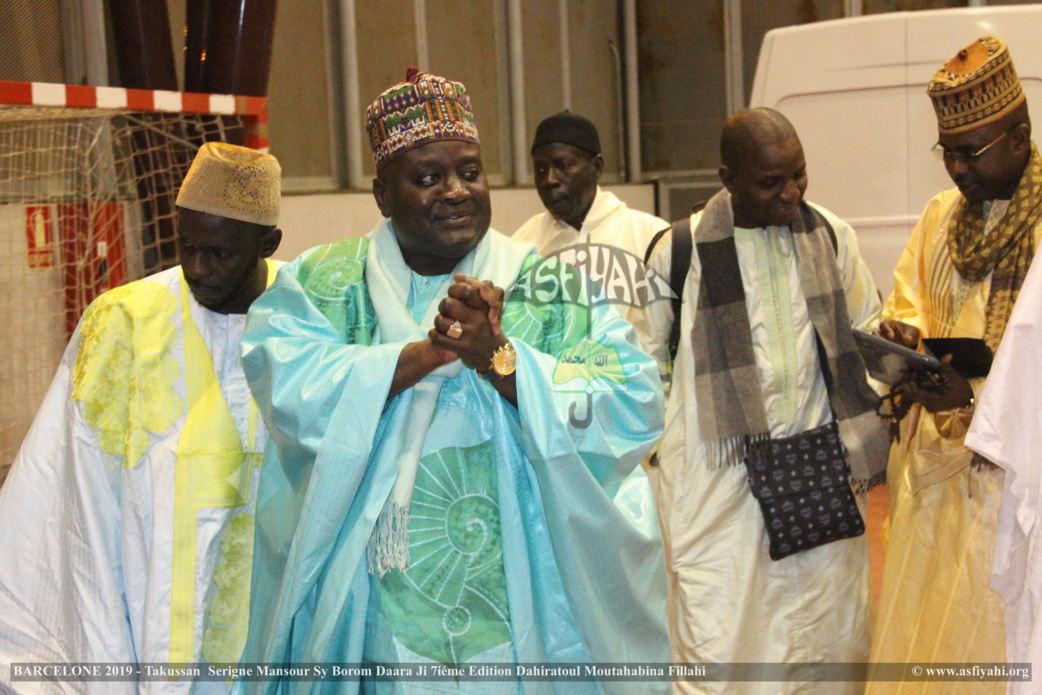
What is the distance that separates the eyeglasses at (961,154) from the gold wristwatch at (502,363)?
1.86 m

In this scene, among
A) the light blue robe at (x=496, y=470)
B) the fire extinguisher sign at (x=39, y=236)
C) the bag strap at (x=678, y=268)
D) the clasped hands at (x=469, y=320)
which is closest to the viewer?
the clasped hands at (x=469, y=320)

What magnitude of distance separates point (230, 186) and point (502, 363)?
0.98 metres

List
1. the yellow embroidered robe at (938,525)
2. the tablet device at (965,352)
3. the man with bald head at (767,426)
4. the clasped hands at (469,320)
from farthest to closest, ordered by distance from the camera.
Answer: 1. the man with bald head at (767,426)
2. the yellow embroidered robe at (938,525)
3. the tablet device at (965,352)
4. the clasped hands at (469,320)

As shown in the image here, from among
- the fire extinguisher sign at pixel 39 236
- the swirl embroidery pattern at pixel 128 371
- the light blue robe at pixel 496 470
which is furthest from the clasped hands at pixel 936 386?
the fire extinguisher sign at pixel 39 236

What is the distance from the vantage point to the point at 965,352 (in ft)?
10.5

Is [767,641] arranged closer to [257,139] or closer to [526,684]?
[526,684]

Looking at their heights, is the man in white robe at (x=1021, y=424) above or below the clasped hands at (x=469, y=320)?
below

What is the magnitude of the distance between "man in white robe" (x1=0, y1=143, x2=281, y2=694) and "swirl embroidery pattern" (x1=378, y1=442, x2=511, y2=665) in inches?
25.2

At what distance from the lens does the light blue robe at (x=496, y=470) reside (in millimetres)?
2133

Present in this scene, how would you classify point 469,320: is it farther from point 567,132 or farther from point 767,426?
point 567,132

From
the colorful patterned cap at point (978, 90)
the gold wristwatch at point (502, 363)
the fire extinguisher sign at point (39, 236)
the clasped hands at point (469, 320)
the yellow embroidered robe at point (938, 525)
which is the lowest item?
the yellow embroidered robe at point (938, 525)

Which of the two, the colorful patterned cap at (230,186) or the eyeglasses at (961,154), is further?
the eyeglasses at (961,154)

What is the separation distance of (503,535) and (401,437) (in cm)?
29

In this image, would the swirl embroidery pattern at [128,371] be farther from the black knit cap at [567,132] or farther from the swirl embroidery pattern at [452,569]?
the black knit cap at [567,132]
